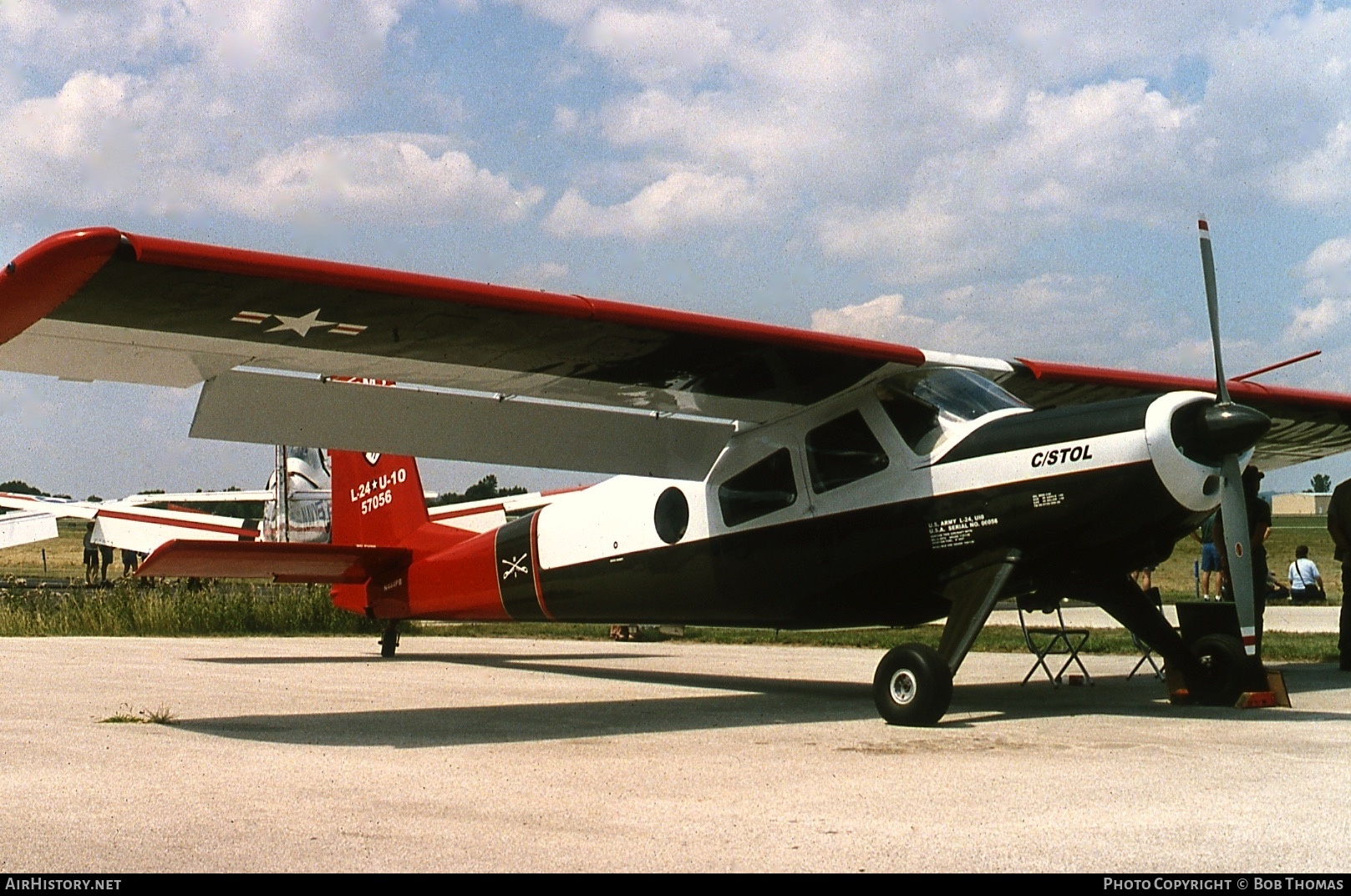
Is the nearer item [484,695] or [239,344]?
[239,344]

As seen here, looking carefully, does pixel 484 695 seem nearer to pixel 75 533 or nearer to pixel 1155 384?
pixel 1155 384

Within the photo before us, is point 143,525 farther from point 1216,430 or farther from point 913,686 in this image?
point 1216,430

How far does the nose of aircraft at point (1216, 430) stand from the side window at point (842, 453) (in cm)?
193

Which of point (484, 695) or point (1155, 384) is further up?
point (1155, 384)

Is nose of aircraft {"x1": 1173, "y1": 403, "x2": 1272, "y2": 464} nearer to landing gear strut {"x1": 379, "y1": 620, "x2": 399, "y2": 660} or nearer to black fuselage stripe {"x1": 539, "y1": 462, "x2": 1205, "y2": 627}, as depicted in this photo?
black fuselage stripe {"x1": 539, "y1": 462, "x2": 1205, "y2": 627}

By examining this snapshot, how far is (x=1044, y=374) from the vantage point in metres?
9.83

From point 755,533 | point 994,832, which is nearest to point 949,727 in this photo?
point 755,533

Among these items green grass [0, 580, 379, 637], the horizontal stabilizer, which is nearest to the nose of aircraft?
the horizontal stabilizer

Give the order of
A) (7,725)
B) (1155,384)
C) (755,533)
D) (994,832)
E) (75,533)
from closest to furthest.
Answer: (994,832)
(7,725)
(755,533)
(1155,384)
(75,533)

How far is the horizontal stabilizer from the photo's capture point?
10.3 meters

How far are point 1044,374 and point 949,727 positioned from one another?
381 centimetres

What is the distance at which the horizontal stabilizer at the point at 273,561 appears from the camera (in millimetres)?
10258

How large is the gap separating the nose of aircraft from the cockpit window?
1.32m

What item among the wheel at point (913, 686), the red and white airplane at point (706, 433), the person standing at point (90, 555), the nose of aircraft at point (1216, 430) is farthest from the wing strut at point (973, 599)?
the person standing at point (90, 555)
